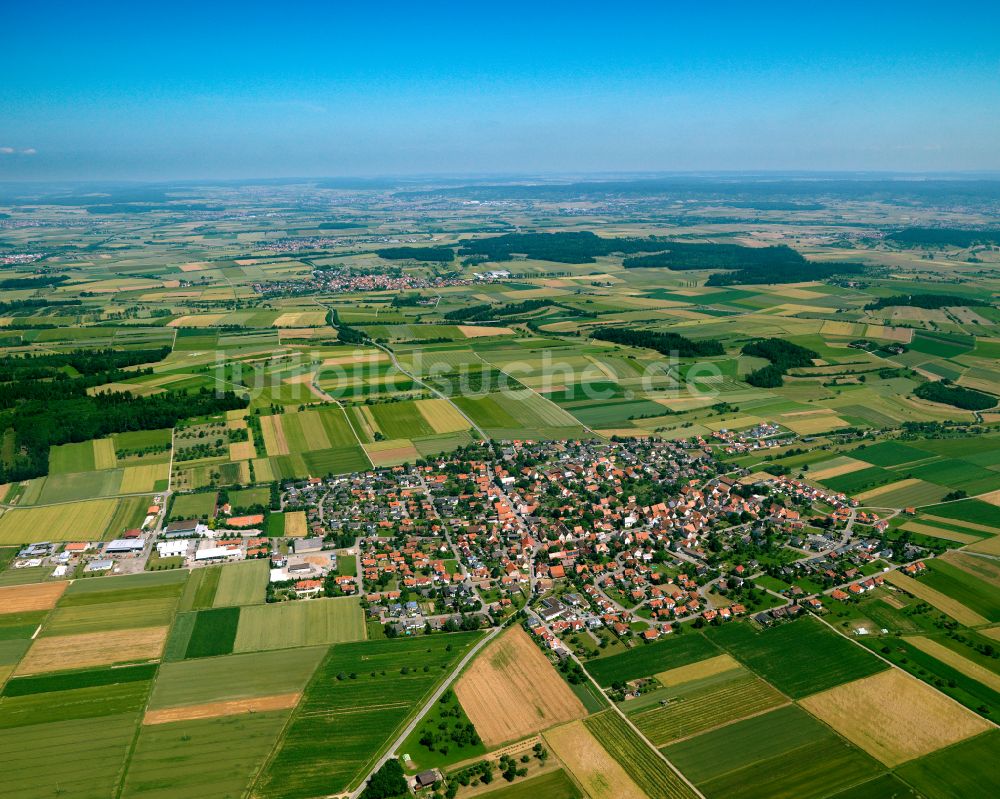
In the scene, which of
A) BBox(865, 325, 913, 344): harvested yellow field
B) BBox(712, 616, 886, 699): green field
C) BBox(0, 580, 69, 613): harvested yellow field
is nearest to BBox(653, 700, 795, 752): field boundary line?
BBox(712, 616, 886, 699): green field

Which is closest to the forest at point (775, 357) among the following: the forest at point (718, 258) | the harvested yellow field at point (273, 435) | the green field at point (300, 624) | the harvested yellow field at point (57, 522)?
the harvested yellow field at point (273, 435)

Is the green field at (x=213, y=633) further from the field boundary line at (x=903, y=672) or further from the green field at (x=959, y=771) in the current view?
the green field at (x=959, y=771)

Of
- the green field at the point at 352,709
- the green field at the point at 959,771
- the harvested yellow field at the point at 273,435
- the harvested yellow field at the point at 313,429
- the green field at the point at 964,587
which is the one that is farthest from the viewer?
the harvested yellow field at the point at 313,429

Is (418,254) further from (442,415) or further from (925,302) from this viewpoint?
(442,415)

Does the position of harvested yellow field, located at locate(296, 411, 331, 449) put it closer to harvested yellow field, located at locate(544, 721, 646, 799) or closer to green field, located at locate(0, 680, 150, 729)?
green field, located at locate(0, 680, 150, 729)

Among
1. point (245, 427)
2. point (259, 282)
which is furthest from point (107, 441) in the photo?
point (259, 282)

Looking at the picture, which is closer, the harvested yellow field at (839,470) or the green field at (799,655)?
the green field at (799,655)

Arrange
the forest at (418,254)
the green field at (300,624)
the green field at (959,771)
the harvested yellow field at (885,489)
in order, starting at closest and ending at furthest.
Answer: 1. the green field at (959,771)
2. the green field at (300,624)
3. the harvested yellow field at (885,489)
4. the forest at (418,254)

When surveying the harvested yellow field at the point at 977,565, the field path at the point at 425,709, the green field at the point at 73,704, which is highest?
the harvested yellow field at the point at 977,565
